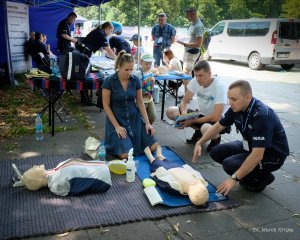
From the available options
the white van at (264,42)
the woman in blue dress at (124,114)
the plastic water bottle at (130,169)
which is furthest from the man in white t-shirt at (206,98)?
the white van at (264,42)

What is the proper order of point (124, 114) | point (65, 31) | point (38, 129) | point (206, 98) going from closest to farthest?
point (124, 114), point (206, 98), point (38, 129), point (65, 31)

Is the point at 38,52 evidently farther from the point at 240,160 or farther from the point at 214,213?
the point at 214,213

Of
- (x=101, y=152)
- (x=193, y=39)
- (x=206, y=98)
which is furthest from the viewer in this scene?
(x=193, y=39)

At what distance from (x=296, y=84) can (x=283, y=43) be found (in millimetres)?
3393

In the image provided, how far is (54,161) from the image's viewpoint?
12.8 feet

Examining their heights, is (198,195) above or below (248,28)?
below

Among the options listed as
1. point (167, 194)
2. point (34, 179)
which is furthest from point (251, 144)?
point (34, 179)

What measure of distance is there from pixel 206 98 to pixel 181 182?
166 centimetres

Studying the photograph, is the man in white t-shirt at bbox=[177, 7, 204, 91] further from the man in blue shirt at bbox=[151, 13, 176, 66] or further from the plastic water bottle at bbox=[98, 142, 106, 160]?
the plastic water bottle at bbox=[98, 142, 106, 160]

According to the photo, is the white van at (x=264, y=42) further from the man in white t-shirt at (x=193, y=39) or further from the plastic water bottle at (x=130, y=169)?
the plastic water bottle at (x=130, y=169)

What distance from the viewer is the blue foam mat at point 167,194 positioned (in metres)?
3.10

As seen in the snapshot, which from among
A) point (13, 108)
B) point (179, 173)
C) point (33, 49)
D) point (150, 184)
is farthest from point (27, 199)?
point (33, 49)

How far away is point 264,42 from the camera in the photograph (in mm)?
13438

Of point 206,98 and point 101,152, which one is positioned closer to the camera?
point 101,152
